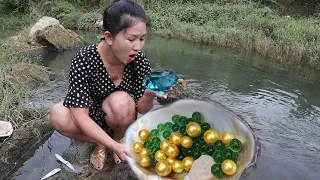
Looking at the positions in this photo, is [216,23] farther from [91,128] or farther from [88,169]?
[91,128]

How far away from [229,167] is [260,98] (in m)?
2.71

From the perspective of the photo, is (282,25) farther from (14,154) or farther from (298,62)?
(14,154)

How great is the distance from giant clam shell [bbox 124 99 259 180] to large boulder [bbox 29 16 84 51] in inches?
231

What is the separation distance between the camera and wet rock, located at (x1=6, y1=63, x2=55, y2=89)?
414 centimetres

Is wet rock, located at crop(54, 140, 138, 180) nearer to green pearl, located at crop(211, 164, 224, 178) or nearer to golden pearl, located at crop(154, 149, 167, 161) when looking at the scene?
golden pearl, located at crop(154, 149, 167, 161)

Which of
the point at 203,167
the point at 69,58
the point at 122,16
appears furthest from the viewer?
the point at 69,58

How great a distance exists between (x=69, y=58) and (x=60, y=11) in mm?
9103

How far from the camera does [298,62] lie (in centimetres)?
564

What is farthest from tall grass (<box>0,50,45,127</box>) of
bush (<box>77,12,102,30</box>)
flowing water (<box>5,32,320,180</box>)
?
bush (<box>77,12,102,30</box>)

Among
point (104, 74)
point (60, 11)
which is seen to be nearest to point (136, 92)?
point (104, 74)

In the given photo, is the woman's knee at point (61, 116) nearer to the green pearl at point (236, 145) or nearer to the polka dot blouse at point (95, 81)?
the polka dot blouse at point (95, 81)

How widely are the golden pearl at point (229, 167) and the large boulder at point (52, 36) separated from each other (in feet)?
21.0

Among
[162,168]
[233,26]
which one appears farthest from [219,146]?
[233,26]

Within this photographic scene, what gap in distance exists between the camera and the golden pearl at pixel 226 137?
1.55 m
